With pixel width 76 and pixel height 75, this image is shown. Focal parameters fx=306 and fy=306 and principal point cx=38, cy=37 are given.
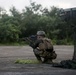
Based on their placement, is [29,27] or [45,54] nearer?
[45,54]

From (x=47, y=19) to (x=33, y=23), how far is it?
2401 mm

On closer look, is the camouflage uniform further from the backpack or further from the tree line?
the tree line

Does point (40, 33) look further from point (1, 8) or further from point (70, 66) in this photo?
point (1, 8)

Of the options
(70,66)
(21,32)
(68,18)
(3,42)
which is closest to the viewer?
(70,66)

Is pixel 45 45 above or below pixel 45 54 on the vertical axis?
above

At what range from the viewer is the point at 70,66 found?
6879 millimetres

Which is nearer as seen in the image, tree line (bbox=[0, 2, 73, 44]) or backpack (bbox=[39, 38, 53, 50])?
backpack (bbox=[39, 38, 53, 50])

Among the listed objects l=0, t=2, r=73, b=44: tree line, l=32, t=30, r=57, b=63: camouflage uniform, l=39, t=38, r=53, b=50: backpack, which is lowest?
l=0, t=2, r=73, b=44: tree line

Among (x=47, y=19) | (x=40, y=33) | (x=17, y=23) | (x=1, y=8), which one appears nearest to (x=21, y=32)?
(x=17, y=23)

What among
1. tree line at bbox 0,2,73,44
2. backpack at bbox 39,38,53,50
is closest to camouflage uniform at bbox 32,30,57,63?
backpack at bbox 39,38,53,50

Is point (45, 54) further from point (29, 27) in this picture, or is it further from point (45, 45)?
point (29, 27)

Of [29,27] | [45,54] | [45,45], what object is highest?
[45,45]

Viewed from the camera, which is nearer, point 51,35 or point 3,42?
point 3,42

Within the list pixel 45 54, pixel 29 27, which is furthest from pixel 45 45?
pixel 29 27
